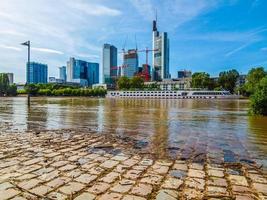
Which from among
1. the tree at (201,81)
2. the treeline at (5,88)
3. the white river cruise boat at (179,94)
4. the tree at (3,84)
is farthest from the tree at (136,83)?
the tree at (3,84)

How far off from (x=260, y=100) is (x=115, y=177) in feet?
54.7

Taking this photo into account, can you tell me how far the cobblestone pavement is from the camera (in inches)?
162

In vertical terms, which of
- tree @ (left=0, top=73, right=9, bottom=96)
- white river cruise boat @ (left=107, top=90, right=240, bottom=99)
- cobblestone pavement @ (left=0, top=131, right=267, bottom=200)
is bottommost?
cobblestone pavement @ (left=0, top=131, right=267, bottom=200)

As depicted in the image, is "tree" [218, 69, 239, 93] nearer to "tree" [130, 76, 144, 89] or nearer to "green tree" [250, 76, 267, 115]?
"tree" [130, 76, 144, 89]

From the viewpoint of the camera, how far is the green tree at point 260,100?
18.6 meters

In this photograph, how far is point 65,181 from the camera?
15.2ft

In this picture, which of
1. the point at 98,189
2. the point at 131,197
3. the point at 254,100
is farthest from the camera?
the point at 254,100

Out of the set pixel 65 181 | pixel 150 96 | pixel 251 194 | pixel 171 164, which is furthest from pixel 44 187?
pixel 150 96

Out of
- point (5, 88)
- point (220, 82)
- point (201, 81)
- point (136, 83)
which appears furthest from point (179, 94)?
point (5, 88)

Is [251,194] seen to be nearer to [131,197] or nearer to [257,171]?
[257,171]

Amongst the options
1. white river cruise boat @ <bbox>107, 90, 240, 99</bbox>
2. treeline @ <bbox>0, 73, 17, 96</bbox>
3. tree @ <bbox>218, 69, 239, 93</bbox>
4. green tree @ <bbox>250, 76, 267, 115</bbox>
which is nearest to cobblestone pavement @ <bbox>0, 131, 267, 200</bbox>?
green tree @ <bbox>250, 76, 267, 115</bbox>

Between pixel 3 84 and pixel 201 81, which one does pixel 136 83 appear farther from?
pixel 3 84

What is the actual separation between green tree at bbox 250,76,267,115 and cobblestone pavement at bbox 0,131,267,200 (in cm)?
1442

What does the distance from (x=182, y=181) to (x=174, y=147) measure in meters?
3.06
